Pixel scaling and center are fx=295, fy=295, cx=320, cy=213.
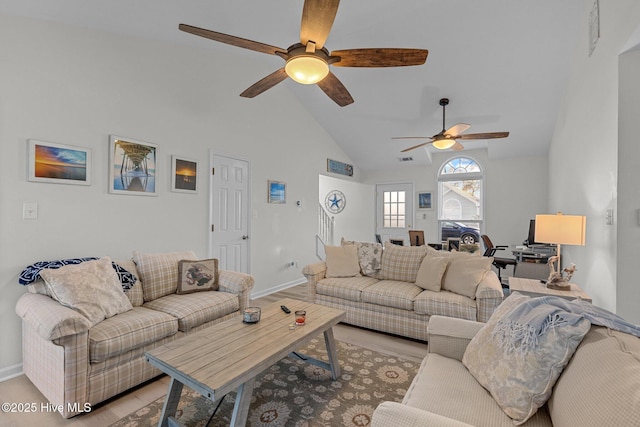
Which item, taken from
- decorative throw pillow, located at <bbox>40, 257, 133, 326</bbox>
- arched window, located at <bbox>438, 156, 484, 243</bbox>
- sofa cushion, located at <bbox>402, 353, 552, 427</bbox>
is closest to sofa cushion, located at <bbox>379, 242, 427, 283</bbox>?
sofa cushion, located at <bbox>402, 353, 552, 427</bbox>

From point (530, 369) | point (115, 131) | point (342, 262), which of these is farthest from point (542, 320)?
point (115, 131)

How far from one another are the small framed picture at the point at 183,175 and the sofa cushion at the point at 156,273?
909 millimetres

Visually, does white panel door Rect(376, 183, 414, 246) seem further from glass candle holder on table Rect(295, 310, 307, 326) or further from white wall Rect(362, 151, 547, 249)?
glass candle holder on table Rect(295, 310, 307, 326)

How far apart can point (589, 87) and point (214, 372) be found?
3.83 meters

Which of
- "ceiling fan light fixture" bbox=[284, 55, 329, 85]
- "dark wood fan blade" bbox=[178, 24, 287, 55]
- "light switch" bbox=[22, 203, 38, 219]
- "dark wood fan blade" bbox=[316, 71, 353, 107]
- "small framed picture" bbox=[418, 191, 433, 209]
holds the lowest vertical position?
"light switch" bbox=[22, 203, 38, 219]

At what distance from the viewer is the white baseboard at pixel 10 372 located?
7.47 ft

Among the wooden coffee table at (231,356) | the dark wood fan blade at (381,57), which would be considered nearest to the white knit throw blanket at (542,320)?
the wooden coffee table at (231,356)

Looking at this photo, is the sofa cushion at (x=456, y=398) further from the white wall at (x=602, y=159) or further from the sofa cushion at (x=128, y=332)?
the sofa cushion at (x=128, y=332)

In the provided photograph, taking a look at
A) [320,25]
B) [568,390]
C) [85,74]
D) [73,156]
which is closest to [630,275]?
[568,390]

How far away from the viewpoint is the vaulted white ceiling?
2.75 m

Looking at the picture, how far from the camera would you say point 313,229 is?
572cm

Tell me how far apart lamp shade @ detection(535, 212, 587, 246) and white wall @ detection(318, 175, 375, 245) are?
470 cm

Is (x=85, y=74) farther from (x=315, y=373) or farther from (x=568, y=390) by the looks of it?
(x=568, y=390)

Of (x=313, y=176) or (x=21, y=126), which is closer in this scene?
(x=21, y=126)
